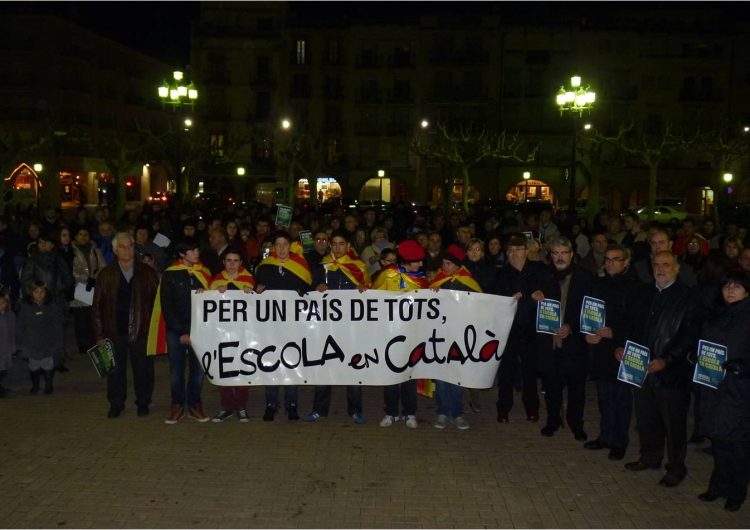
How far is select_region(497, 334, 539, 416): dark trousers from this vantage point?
838 centimetres

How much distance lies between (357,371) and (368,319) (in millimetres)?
561

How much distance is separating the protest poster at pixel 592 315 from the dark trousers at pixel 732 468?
4.96ft

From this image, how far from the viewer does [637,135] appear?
198 feet

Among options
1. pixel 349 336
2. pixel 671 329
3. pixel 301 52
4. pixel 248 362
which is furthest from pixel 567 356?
pixel 301 52

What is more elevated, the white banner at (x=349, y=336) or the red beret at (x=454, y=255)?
the red beret at (x=454, y=255)

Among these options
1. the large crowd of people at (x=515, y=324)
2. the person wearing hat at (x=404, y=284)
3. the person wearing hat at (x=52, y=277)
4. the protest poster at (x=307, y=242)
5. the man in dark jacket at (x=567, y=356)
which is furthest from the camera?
the protest poster at (x=307, y=242)

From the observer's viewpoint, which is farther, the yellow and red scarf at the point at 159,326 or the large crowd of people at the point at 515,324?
the yellow and red scarf at the point at 159,326

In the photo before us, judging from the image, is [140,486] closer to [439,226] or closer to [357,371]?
[357,371]

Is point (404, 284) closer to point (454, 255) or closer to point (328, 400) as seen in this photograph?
point (454, 255)

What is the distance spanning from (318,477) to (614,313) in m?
3.05

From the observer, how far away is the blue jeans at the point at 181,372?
8.45 meters

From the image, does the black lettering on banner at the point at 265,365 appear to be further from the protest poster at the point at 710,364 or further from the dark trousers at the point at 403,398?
the protest poster at the point at 710,364

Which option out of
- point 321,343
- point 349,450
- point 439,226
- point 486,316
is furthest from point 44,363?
point 439,226

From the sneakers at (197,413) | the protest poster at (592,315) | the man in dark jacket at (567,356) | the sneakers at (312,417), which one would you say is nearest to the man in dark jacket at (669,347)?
the protest poster at (592,315)
